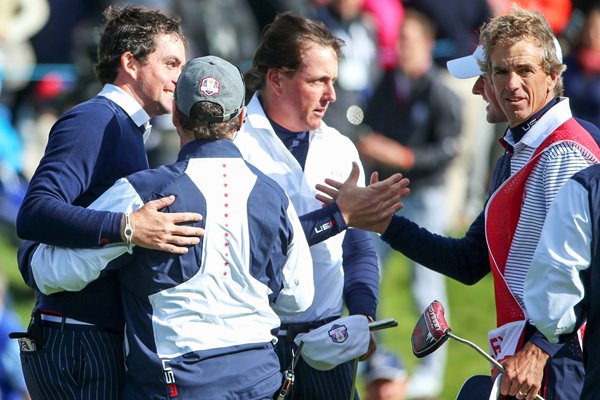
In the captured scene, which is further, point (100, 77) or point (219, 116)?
point (100, 77)

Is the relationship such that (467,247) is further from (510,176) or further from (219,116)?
(219,116)

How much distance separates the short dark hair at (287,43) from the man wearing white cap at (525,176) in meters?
0.89

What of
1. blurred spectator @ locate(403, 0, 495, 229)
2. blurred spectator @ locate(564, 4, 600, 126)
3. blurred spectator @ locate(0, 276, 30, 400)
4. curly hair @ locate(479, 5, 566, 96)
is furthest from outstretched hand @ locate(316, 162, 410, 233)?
blurred spectator @ locate(403, 0, 495, 229)

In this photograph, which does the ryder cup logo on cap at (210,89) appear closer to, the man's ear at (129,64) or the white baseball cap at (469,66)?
the man's ear at (129,64)

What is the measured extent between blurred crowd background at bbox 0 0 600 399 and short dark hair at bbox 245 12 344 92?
442 cm

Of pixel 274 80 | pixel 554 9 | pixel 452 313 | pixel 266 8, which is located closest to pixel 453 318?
pixel 452 313

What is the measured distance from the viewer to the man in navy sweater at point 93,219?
4.12 metres

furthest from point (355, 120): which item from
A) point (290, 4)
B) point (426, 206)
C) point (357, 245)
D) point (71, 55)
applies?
point (357, 245)

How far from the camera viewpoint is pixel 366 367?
9.10 metres

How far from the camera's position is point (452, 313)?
34.0 feet

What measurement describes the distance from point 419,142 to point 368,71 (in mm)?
1028

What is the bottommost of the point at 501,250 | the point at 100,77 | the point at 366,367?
the point at 366,367

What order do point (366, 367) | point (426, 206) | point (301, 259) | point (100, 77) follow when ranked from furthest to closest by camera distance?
point (426, 206) < point (366, 367) < point (100, 77) < point (301, 259)

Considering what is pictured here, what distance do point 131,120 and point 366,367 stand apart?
16.0 feet
